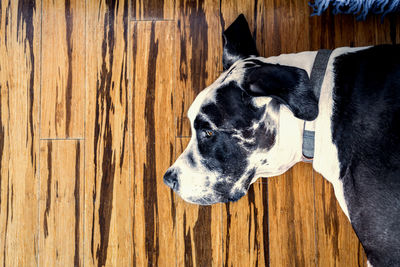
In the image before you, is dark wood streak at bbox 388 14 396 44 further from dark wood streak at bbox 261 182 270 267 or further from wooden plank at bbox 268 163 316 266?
dark wood streak at bbox 261 182 270 267

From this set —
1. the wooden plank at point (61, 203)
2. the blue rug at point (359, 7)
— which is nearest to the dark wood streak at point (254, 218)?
the wooden plank at point (61, 203)

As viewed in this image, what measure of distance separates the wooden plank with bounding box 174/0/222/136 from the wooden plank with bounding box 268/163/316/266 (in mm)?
577

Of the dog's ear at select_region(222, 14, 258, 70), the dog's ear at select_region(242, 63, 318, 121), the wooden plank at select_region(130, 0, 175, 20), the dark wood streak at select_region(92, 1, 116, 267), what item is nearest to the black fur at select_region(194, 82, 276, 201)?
the dog's ear at select_region(242, 63, 318, 121)

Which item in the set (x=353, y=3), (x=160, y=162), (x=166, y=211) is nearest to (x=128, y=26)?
(x=160, y=162)

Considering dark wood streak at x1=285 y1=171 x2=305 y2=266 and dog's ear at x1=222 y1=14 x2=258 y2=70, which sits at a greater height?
dog's ear at x1=222 y1=14 x2=258 y2=70

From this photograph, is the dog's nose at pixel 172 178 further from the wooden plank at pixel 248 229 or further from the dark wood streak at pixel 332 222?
the dark wood streak at pixel 332 222

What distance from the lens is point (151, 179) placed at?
5.64 ft

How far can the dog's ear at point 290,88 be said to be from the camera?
1.09m

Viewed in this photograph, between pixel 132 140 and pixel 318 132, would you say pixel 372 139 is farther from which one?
pixel 132 140

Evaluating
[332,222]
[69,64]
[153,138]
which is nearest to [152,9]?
[69,64]

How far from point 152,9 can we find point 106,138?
0.75 metres

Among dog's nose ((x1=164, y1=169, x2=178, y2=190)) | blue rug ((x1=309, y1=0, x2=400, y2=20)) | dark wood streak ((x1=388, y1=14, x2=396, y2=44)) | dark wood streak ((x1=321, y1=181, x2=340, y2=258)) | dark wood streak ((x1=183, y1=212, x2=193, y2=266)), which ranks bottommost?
dark wood streak ((x1=183, y1=212, x2=193, y2=266))

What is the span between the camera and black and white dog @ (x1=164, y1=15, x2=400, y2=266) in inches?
43.6

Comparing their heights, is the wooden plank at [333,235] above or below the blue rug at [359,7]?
below
